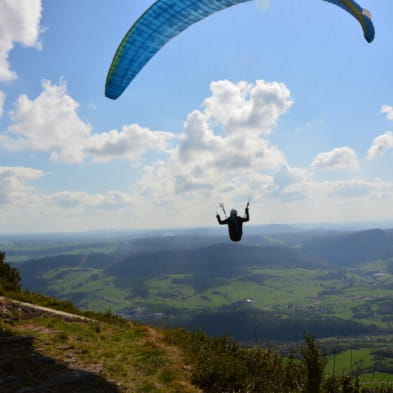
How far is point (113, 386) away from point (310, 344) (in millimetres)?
4984

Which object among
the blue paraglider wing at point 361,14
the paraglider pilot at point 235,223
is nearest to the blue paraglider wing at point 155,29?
the blue paraglider wing at point 361,14

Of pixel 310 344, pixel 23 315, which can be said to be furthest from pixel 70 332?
pixel 310 344

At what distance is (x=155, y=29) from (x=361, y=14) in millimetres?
7885

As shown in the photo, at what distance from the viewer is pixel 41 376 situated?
827cm

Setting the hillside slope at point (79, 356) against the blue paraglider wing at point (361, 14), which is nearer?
the hillside slope at point (79, 356)

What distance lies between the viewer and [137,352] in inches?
439

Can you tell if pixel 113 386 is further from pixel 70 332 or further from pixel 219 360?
pixel 70 332

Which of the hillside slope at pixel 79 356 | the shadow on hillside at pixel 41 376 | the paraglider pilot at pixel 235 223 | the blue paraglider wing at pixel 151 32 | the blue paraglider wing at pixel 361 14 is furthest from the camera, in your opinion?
the paraglider pilot at pixel 235 223

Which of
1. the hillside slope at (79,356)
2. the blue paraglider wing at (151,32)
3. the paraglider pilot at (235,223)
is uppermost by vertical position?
the blue paraglider wing at (151,32)

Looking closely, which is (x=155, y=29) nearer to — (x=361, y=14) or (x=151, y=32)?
(x=151, y=32)

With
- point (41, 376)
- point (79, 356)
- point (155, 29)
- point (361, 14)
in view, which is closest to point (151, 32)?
point (155, 29)

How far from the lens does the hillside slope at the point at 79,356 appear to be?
26.9 feet

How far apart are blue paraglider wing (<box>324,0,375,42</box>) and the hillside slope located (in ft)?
44.7

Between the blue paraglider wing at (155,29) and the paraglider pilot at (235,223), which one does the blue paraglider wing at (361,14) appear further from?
the paraglider pilot at (235,223)
